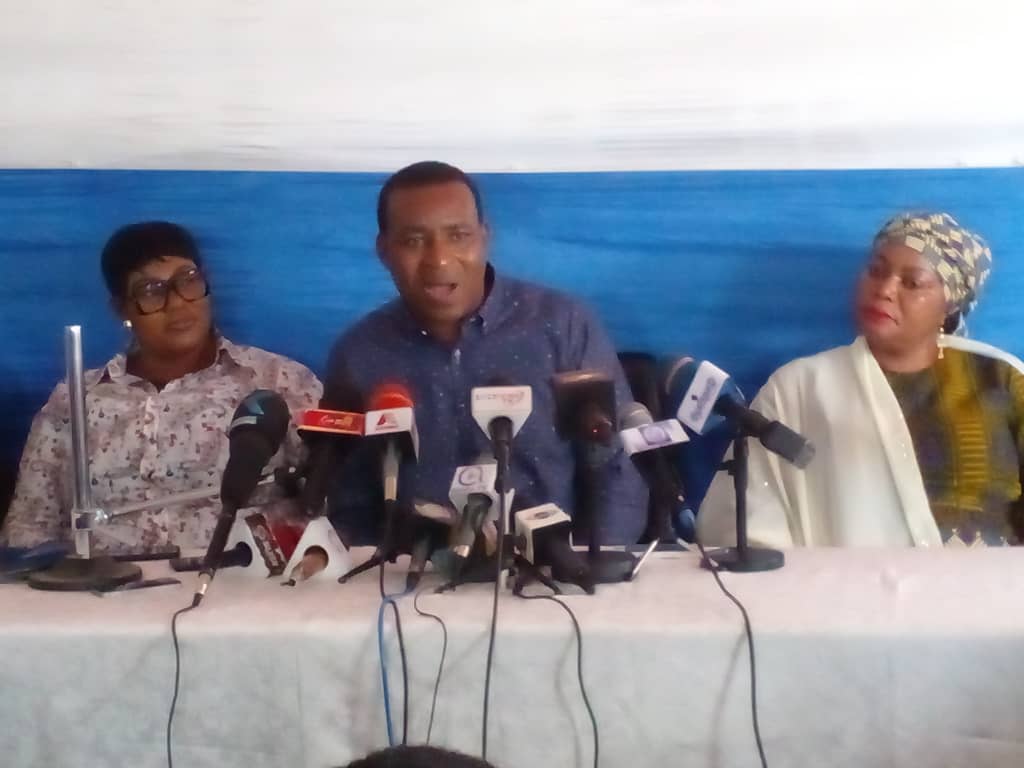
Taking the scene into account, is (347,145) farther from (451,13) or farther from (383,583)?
(383,583)

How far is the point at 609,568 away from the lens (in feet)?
4.17

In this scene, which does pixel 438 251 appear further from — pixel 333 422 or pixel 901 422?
pixel 901 422

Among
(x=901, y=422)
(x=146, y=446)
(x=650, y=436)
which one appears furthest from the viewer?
(x=146, y=446)

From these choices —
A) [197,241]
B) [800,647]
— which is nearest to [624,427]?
[800,647]

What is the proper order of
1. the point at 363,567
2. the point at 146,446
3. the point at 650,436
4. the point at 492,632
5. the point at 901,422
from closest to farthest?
the point at 492,632 → the point at 650,436 → the point at 363,567 → the point at 901,422 → the point at 146,446

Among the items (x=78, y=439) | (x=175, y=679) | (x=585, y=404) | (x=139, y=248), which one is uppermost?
(x=139, y=248)

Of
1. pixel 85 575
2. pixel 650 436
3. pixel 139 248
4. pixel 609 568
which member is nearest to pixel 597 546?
pixel 609 568

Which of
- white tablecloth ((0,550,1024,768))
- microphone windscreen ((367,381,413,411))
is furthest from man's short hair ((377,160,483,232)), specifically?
white tablecloth ((0,550,1024,768))

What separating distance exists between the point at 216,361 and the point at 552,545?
887 millimetres

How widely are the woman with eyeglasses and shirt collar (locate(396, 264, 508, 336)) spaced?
0.70ft

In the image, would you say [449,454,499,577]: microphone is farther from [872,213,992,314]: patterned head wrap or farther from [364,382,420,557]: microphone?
[872,213,992,314]: patterned head wrap

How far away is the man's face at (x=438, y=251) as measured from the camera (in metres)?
1.78

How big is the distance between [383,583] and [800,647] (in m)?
0.51

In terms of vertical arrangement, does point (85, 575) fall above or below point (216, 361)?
below
